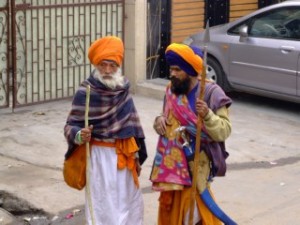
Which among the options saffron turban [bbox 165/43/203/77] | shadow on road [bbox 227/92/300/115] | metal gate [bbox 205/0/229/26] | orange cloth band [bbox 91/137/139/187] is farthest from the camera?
metal gate [bbox 205/0/229/26]

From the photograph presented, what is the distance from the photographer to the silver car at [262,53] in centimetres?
1004

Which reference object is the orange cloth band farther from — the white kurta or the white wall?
the white wall

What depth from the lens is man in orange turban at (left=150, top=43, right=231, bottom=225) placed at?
5012 millimetres

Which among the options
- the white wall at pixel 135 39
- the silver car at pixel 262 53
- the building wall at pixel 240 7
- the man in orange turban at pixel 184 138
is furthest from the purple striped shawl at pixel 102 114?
the building wall at pixel 240 7

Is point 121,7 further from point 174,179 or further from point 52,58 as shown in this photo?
point 174,179

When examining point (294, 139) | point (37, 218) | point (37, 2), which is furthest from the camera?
point (37, 2)

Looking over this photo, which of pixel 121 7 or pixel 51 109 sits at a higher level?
pixel 121 7

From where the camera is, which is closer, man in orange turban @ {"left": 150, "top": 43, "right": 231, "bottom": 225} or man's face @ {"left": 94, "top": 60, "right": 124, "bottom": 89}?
man in orange turban @ {"left": 150, "top": 43, "right": 231, "bottom": 225}

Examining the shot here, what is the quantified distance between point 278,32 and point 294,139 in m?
1.81

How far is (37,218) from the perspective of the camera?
636 cm

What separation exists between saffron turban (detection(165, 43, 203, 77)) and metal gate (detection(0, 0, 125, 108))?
4.88 meters

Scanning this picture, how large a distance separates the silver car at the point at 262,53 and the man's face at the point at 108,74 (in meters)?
5.13

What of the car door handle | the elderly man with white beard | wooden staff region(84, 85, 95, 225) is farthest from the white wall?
wooden staff region(84, 85, 95, 225)

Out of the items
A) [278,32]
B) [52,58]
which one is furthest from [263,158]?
[52,58]
